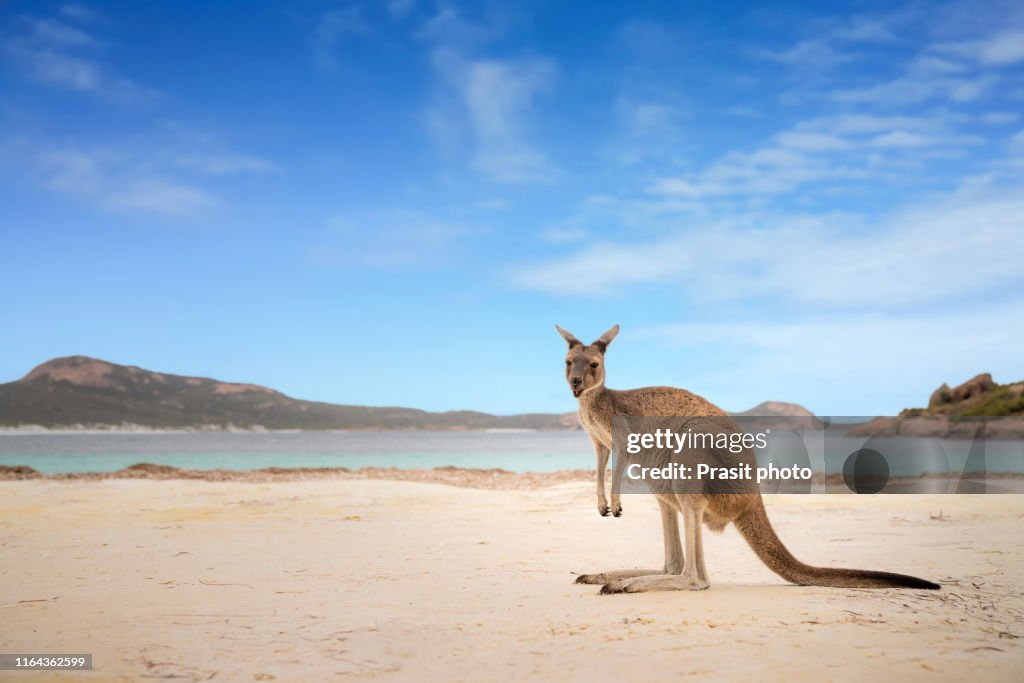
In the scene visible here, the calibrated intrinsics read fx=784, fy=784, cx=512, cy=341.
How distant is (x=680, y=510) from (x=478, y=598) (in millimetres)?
1545

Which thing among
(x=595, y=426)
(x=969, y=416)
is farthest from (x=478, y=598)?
(x=969, y=416)

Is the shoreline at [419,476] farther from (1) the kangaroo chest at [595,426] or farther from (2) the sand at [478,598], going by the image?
(1) the kangaroo chest at [595,426]

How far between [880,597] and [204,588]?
15.5 feet

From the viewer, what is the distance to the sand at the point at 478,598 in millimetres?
3758

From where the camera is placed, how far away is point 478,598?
215 inches

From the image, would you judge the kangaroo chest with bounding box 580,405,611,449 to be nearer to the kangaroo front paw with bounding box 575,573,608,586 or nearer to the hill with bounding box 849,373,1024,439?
the kangaroo front paw with bounding box 575,573,608,586

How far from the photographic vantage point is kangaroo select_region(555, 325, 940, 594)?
16.4 ft

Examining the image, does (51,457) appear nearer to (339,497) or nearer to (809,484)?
(339,497)

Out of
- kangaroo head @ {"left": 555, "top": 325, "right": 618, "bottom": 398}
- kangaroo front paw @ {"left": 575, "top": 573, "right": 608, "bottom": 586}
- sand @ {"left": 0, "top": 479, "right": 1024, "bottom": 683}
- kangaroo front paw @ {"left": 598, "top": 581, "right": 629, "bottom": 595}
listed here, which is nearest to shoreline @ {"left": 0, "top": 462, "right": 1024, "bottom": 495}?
sand @ {"left": 0, "top": 479, "right": 1024, "bottom": 683}

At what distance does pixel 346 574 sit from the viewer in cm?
647

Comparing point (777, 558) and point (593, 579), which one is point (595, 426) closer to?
point (593, 579)

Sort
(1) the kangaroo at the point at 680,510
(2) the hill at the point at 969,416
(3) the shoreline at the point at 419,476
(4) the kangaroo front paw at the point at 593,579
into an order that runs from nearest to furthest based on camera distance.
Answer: (1) the kangaroo at the point at 680,510 → (4) the kangaroo front paw at the point at 593,579 → (3) the shoreline at the point at 419,476 → (2) the hill at the point at 969,416

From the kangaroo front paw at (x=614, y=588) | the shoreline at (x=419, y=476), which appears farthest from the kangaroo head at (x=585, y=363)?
the shoreline at (x=419, y=476)

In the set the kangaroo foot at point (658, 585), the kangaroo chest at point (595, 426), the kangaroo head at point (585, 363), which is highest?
the kangaroo head at point (585, 363)
